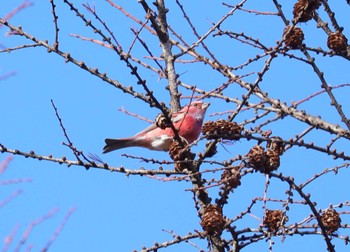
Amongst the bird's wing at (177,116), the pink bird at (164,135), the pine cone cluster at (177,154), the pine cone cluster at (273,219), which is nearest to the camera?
the pine cone cluster at (273,219)

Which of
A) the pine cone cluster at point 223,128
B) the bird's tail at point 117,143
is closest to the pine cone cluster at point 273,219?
the pine cone cluster at point 223,128

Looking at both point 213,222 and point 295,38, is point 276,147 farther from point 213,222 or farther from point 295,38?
point 295,38

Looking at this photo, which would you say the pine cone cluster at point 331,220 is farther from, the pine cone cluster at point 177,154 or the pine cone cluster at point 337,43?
the pine cone cluster at point 337,43

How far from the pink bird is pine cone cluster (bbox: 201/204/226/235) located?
1744 millimetres

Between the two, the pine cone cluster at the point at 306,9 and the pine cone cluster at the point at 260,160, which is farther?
the pine cone cluster at the point at 306,9

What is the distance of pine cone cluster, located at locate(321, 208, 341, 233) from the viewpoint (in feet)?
11.9

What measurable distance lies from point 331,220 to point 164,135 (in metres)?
2.46

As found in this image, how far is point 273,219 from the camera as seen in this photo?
3.63 m

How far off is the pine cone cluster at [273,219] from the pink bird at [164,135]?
199cm

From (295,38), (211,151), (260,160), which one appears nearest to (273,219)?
(260,160)

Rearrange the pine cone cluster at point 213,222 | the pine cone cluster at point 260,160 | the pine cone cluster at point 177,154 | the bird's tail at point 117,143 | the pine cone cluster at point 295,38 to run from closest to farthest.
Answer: the pine cone cluster at point 260,160 < the pine cone cluster at point 213,222 < the pine cone cluster at point 295,38 < the pine cone cluster at point 177,154 < the bird's tail at point 117,143

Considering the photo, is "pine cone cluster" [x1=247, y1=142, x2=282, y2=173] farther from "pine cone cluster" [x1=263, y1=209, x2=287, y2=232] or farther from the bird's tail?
the bird's tail

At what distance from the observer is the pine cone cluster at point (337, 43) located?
4195mm

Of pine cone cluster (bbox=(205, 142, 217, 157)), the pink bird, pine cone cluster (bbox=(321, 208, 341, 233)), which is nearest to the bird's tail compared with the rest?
the pink bird
